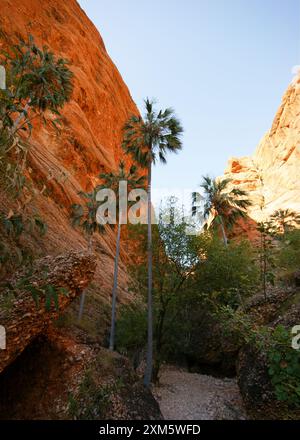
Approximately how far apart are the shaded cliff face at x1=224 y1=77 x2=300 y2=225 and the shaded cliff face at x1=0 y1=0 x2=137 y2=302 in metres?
23.7

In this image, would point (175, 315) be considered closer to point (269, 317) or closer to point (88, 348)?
point (269, 317)

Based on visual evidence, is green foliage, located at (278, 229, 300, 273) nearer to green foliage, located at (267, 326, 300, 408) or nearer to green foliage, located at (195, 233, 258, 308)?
green foliage, located at (195, 233, 258, 308)

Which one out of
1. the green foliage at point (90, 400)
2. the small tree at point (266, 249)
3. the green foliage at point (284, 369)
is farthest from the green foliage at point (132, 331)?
the green foliage at point (284, 369)

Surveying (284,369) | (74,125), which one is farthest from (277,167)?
(284,369)

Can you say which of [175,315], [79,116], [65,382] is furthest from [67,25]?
[65,382]

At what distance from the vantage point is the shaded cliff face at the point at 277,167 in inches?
1665

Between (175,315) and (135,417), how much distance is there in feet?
24.5

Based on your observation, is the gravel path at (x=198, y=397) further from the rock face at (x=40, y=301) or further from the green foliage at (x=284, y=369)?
the green foliage at (x=284, y=369)

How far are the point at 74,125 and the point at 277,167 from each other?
116ft

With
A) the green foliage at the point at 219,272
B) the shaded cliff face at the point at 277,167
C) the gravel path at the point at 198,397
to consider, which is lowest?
the gravel path at the point at 198,397

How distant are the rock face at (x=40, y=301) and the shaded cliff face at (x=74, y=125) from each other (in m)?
8.99

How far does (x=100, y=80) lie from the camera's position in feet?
165

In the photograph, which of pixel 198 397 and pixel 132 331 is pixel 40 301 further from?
pixel 132 331

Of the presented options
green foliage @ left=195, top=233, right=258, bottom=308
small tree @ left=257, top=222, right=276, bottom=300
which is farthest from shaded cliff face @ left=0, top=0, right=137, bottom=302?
small tree @ left=257, top=222, right=276, bottom=300
